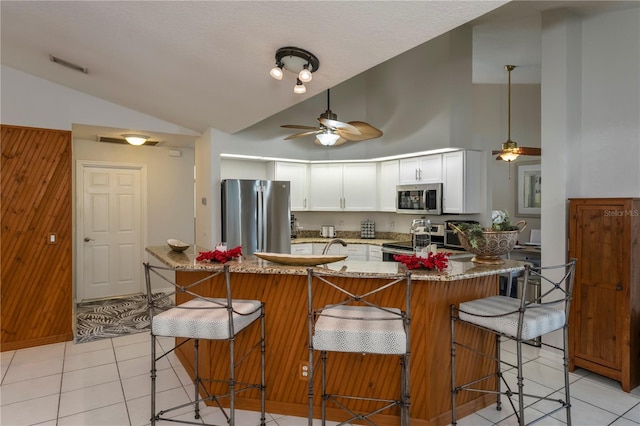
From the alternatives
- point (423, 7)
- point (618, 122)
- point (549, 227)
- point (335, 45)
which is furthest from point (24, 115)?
point (618, 122)

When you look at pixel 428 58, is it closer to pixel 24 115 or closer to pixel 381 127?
pixel 381 127

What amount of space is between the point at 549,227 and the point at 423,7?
101 inches

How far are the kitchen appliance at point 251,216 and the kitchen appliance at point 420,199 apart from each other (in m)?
1.77

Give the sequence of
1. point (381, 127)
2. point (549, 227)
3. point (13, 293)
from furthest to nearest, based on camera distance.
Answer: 1. point (381, 127)
2. point (13, 293)
3. point (549, 227)

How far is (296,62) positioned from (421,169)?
2.94 meters

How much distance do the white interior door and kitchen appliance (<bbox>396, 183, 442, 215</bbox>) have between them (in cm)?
405

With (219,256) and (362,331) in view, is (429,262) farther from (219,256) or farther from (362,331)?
(219,256)

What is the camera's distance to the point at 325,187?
19.4 feet

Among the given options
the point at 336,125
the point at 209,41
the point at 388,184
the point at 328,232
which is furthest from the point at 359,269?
the point at 328,232

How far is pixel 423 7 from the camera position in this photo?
1.91 metres

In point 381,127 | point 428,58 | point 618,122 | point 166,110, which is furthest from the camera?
point 381,127

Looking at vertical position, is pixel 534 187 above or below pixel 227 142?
below

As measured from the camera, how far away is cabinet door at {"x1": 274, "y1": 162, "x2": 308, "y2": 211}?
18.7 ft

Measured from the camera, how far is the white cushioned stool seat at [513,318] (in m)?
2.04
